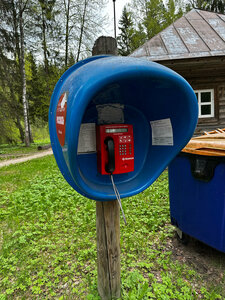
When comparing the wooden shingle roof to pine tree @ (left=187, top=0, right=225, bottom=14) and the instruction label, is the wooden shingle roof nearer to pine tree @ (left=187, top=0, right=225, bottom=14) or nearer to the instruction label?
the instruction label

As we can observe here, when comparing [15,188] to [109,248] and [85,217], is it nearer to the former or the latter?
[85,217]

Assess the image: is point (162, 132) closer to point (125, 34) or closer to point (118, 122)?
point (118, 122)

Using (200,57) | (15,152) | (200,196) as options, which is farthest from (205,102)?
(15,152)

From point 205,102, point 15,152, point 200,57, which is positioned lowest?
point 15,152

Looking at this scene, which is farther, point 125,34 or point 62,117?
point 125,34

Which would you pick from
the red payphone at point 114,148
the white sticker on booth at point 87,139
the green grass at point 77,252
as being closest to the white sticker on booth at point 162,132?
the red payphone at point 114,148

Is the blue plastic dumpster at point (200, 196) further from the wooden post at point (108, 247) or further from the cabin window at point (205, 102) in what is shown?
the cabin window at point (205, 102)

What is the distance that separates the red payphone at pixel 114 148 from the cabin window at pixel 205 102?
5.92 metres

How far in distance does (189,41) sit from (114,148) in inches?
246

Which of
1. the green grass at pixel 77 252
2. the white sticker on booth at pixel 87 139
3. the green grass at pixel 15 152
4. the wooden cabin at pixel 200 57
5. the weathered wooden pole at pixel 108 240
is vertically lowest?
the green grass at pixel 77 252

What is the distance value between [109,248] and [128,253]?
83cm

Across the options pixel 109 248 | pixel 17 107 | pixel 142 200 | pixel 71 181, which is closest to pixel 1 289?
pixel 109 248

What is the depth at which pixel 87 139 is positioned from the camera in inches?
55.7

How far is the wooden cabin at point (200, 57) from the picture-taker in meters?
5.71
